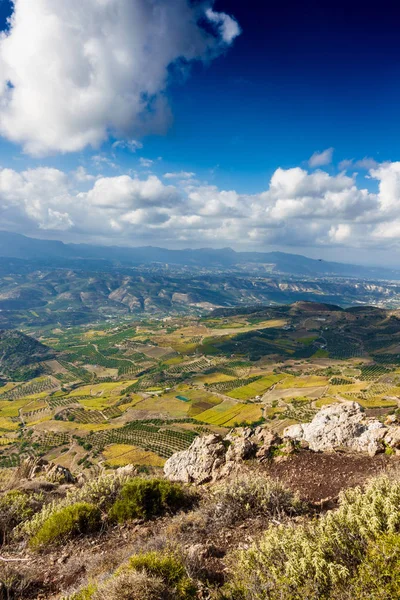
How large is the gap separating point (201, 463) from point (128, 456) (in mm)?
56924

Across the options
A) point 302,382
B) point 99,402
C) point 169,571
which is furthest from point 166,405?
point 169,571

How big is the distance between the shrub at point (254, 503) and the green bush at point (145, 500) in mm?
3104

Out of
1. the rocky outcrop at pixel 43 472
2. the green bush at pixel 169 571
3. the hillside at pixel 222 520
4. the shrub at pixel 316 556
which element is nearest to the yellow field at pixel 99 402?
the rocky outcrop at pixel 43 472

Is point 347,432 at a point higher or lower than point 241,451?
higher

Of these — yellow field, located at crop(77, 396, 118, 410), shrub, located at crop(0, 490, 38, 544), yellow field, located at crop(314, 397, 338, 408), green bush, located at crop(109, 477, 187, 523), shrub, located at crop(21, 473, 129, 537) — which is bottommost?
yellow field, located at crop(77, 396, 118, 410)

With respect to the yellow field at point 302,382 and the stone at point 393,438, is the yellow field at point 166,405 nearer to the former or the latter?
the yellow field at point 302,382

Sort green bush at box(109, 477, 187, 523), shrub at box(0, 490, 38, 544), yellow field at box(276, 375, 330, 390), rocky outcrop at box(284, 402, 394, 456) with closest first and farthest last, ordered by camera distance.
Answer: shrub at box(0, 490, 38, 544), green bush at box(109, 477, 187, 523), rocky outcrop at box(284, 402, 394, 456), yellow field at box(276, 375, 330, 390)

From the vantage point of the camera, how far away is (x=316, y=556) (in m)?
8.09

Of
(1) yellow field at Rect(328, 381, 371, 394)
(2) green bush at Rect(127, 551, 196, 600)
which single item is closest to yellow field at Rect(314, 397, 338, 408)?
(1) yellow field at Rect(328, 381, 371, 394)

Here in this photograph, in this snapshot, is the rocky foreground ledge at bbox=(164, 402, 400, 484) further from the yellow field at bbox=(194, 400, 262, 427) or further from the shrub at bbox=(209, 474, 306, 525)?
the yellow field at bbox=(194, 400, 262, 427)

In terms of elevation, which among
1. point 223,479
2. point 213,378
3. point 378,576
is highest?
point 378,576

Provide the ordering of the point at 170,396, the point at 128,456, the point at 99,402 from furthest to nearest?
the point at 99,402, the point at 170,396, the point at 128,456

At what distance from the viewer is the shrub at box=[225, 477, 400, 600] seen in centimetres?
769

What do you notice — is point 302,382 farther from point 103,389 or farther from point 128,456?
point 103,389
